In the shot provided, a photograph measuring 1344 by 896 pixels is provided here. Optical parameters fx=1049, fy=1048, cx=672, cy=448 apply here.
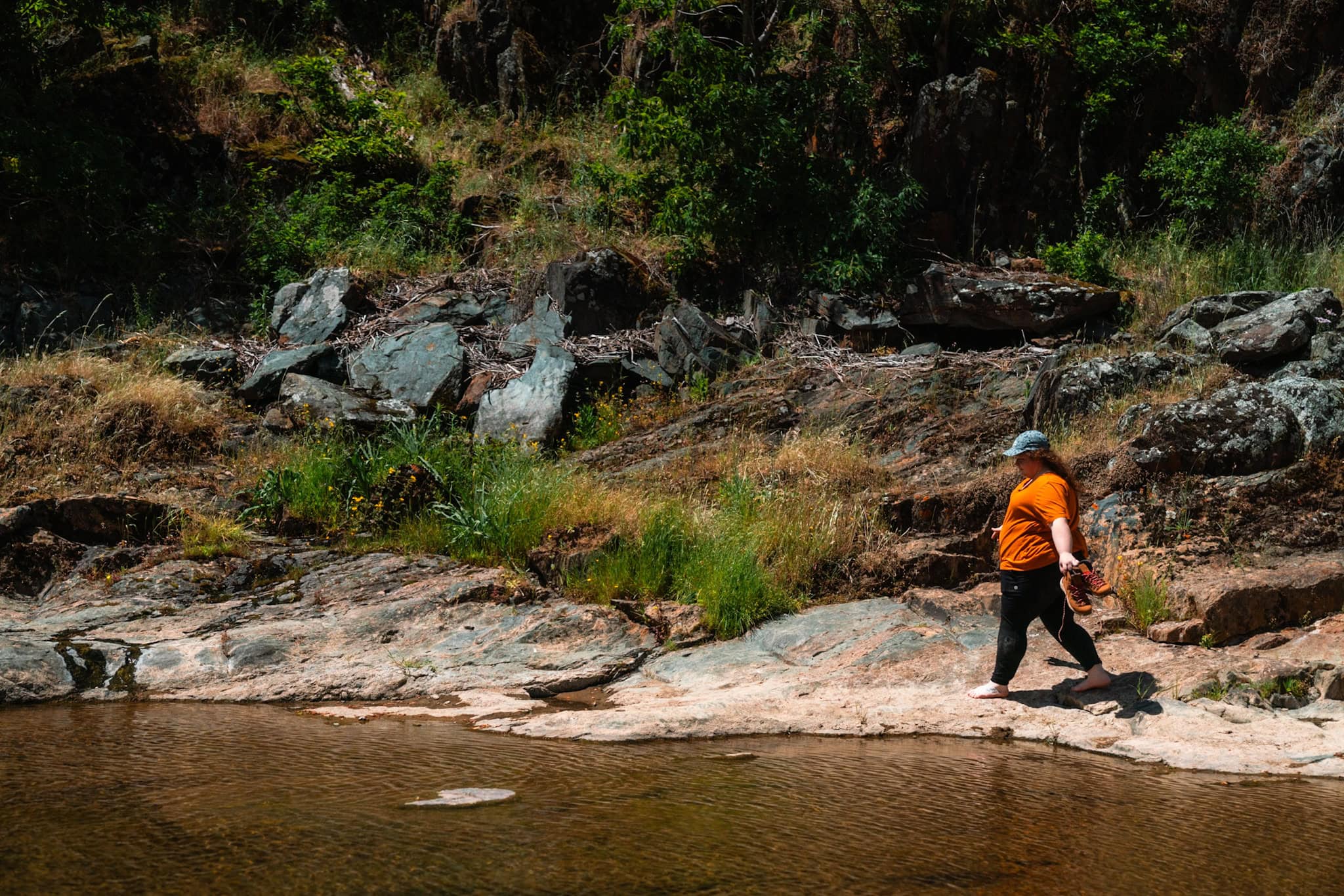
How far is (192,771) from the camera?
445 centimetres

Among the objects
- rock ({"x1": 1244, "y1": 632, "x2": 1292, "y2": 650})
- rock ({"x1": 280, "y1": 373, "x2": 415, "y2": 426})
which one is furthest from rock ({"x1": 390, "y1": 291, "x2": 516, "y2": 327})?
rock ({"x1": 1244, "y1": 632, "x2": 1292, "y2": 650})

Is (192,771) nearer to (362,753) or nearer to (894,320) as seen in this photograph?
(362,753)

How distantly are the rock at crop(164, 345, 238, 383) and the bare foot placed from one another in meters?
10.1

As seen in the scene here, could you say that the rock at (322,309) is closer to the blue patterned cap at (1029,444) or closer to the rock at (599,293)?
the rock at (599,293)

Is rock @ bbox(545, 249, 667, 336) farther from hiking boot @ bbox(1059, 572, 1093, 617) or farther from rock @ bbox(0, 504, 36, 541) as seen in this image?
hiking boot @ bbox(1059, 572, 1093, 617)

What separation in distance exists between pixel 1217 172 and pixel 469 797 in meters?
12.0

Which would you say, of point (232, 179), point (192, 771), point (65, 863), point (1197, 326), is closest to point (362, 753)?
point (192, 771)

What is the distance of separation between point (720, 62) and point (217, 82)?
332 inches

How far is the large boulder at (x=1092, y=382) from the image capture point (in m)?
9.00

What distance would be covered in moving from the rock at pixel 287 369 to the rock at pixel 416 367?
26 cm

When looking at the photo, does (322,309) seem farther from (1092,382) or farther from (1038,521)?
(1038,521)

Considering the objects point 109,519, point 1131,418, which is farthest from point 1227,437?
point 109,519

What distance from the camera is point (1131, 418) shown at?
27.7 ft

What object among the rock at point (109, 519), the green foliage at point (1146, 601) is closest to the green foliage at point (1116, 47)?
the green foliage at point (1146, 601)
